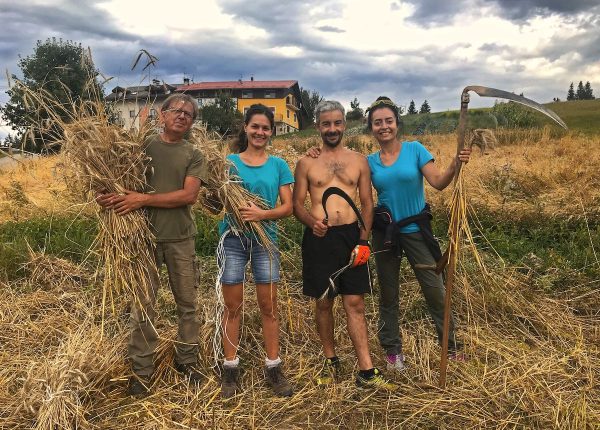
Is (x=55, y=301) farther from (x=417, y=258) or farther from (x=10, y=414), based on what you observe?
(x=417, y=258)

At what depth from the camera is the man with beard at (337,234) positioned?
2955 mm

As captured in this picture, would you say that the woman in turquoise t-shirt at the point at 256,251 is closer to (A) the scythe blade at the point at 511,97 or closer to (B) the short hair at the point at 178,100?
(B) the short hair at the point at 178,100

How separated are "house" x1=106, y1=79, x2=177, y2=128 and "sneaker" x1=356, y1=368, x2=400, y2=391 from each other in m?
2.16

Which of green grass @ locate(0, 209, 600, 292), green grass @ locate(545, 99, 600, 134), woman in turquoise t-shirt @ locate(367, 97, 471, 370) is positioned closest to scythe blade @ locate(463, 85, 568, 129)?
woman in turquoise t-shirt @ locate(367, 97, 471, 370)

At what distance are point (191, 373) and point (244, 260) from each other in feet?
2.77

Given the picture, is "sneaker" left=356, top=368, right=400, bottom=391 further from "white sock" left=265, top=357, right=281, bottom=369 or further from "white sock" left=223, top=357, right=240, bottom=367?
"white sock" left=223, top=357, right=240, bottom=367

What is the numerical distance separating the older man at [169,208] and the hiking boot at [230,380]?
0.48 meters

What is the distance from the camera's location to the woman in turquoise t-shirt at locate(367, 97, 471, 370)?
307cm

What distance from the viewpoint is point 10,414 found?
2545 millimetres

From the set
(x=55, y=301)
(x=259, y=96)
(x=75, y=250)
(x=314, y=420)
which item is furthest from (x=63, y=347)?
(x=259, y=96)

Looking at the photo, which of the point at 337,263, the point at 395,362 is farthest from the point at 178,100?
the point at 395,362

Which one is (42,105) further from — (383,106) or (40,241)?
(40,241)

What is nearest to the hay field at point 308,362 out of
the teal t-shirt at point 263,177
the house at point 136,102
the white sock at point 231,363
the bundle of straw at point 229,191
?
the white sock at point 231,363

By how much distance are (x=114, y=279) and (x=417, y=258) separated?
6.45 feet
